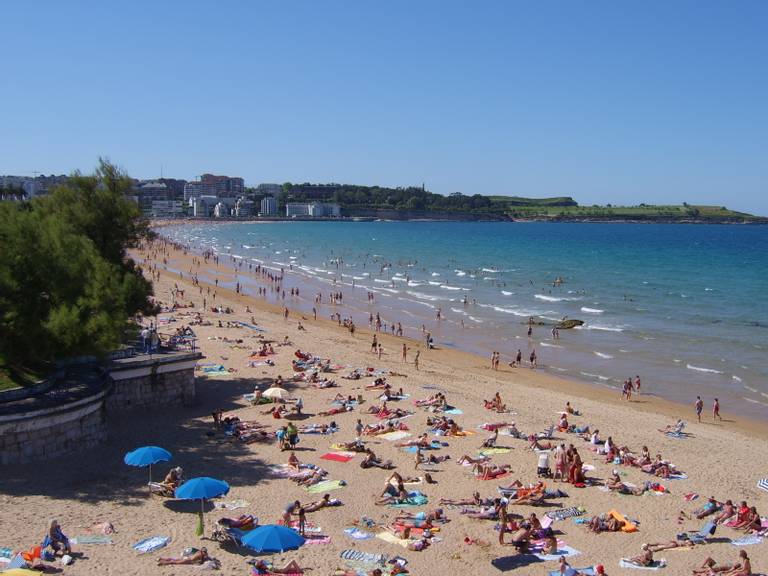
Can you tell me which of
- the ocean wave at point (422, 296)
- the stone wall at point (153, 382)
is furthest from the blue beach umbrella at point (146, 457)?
the ocean wave at point (422, 296)

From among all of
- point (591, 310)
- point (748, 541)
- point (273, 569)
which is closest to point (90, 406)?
point (273, 569)

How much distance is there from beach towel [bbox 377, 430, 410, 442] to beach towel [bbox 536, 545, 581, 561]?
6881mm

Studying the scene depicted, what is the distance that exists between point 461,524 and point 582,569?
2551 mm

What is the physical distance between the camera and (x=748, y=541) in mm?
12984

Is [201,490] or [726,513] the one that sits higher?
[201,490]

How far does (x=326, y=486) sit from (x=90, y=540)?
16.5 feet

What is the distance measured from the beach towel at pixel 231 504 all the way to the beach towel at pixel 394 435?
18.3 feet

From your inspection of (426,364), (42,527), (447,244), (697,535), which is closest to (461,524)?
(697,535)

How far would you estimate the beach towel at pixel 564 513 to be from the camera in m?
14.1

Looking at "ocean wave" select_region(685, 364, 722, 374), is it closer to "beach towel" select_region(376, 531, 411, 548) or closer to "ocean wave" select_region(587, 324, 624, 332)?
"ocean wave" select_region(587, 324, 624, 332)

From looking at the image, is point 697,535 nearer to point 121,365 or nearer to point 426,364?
point 121,365

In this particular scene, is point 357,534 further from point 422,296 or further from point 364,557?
point 422,296

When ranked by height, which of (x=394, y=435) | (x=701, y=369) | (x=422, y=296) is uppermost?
(x=394, y=435)

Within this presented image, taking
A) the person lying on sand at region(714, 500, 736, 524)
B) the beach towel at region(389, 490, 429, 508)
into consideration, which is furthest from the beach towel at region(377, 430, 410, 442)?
the person lying on sand at region(714, 500, 736, 524)
